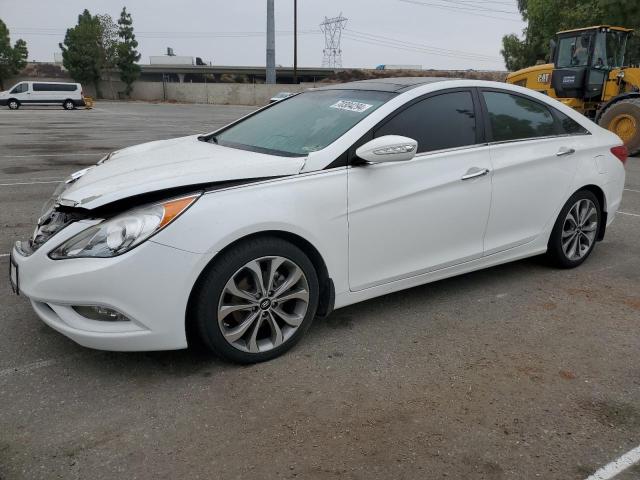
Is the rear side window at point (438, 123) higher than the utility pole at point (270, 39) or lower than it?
lower

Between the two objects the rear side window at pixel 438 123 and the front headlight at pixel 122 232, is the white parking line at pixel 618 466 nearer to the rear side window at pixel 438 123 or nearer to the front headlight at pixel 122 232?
the rear side window at pixel 438 123

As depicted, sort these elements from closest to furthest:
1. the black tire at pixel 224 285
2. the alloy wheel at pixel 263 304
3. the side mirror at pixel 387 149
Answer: the black tire at pixel 224 285
the alloy wheel at pixel 263 304
the side mirror at pixel 387 149

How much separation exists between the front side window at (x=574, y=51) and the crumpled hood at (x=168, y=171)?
13.6m

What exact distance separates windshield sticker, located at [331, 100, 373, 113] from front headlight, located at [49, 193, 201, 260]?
135 centimetres

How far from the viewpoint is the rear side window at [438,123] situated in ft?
12.1

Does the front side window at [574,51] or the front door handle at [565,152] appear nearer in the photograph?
the front door handle at [565,152]

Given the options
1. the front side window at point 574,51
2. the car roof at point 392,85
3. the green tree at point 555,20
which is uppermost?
the green tree at point 555,20

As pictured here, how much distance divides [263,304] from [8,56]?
245 feet

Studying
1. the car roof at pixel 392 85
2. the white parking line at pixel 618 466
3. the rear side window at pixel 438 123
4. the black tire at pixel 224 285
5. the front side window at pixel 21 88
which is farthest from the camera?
the front side window at pixel 21 88

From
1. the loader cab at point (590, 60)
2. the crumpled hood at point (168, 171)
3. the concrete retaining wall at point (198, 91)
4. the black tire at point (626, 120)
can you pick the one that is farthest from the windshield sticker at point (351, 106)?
the concrete retaining wall at point (198, 91)

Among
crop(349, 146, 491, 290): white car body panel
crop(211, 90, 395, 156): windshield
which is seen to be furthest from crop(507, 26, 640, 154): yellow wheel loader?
crop(211, 90, 395, 156): windshield

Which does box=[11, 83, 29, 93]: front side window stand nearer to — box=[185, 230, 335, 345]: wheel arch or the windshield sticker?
the windshield sticker

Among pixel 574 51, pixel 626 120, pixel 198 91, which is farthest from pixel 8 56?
pixel 626 120

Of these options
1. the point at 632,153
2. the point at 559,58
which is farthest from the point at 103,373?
Result: the point at 559,58
